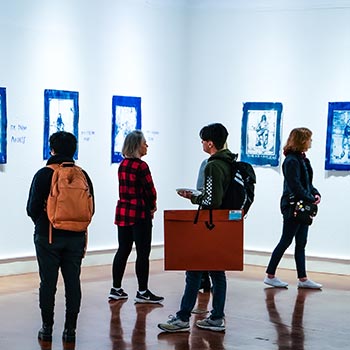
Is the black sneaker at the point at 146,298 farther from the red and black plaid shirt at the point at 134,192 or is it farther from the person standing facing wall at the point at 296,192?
the person standing facing wall at the point at 296,192

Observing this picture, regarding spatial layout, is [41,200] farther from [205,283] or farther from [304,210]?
[304,210]

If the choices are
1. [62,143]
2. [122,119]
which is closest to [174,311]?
[62,143]

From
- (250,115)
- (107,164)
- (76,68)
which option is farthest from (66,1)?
(250,115)

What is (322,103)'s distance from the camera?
977 centimetres

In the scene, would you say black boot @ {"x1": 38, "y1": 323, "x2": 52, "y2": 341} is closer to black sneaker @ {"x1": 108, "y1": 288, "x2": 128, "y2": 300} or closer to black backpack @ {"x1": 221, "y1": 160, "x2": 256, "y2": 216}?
black backpack @ {"x1": 221, "y1": 160, "x2": 256, "y2": 216}

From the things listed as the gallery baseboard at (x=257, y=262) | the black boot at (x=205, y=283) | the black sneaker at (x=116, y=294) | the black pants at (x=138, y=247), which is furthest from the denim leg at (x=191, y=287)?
the gallery baseboard at (x=257, y=262)

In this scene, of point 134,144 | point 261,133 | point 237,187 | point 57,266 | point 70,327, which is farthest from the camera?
point 261,133

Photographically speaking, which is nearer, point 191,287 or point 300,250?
point 191,287

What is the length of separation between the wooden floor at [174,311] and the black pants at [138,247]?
0.87 ft

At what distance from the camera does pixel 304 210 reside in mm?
8320

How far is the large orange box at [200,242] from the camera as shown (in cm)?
618

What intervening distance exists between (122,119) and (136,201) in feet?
8.93

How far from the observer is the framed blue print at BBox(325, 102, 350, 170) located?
962 centimetres

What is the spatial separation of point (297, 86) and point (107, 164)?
2342mm
